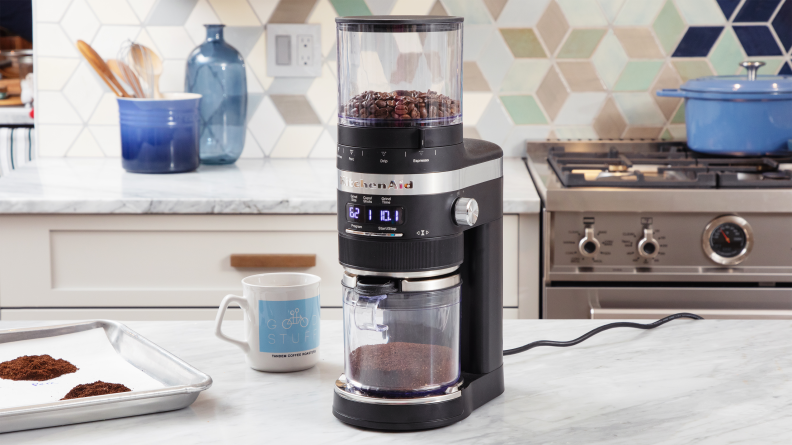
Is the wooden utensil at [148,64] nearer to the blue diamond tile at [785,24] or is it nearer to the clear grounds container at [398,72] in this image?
the clear grounds container at [398,72]

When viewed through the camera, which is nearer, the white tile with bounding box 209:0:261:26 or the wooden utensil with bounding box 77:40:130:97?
the wooden utensil with bounding box 77:40:130:97

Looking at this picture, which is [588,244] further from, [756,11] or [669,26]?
[756,11]

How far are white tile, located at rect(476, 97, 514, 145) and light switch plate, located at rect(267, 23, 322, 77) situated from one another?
19.6 inches

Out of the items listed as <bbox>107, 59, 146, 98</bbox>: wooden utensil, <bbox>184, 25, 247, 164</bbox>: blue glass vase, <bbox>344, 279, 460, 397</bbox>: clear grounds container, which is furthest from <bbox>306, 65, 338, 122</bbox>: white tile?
<bbox>344, 279, 460, 397</bbox>: clear grounds container

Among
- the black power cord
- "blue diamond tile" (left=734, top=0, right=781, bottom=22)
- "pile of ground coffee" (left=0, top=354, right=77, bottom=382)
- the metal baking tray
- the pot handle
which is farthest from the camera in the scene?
"blue diamond tile" (left=734, top=0, right=781, bottom=22)

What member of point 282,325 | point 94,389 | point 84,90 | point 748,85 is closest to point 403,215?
point 282,325

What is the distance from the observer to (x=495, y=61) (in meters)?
2.35

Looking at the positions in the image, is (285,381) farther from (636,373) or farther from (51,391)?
(636,373)

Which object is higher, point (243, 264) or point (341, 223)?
point (341, 223)

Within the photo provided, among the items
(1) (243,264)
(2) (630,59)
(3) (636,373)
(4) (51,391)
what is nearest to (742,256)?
(2) (630,59)

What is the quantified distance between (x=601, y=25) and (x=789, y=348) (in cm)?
150

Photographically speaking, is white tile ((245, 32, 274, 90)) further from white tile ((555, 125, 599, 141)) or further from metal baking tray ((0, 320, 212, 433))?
metal baking tray ((0, 320, 212, 433))

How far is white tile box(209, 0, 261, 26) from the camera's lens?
2340mm

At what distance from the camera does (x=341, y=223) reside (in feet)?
2.60
